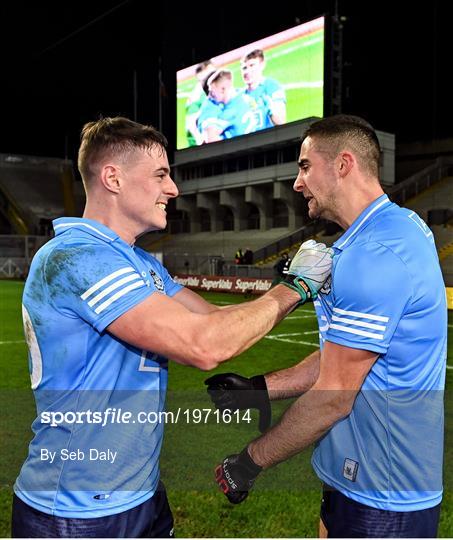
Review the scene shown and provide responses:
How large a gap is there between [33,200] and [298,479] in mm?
56773

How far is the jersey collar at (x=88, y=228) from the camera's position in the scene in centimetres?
213

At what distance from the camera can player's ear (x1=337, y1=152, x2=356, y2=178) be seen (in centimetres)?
240

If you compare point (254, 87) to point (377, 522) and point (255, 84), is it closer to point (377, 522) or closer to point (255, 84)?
point (255, 84)

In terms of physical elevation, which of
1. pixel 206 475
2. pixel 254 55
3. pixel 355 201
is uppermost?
pixel 254 55

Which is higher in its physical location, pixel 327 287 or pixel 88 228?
pixel 88 228

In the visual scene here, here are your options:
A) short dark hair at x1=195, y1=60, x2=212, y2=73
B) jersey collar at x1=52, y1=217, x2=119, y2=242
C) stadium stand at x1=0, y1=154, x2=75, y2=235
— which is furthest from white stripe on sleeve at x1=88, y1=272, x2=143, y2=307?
stadium stand at x1=0, y1=154, x2=75, y2=235

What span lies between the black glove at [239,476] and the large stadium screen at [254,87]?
111 ft

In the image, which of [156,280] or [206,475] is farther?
[206,475]

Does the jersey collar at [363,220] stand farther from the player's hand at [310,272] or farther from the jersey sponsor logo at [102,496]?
the jersey sponsor logo at [102,496]

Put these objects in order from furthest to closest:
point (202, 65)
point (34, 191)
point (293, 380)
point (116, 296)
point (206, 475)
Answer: point (34, 191) → point (202, 65) → point (206, 475) → point (293, 380) → point (116, 296)

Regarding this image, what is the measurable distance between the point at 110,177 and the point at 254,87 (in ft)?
127

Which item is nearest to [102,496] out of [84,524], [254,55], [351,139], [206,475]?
[84,524]

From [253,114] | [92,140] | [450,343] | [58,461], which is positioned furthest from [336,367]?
[253,114]

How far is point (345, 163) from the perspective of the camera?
7.91ft
